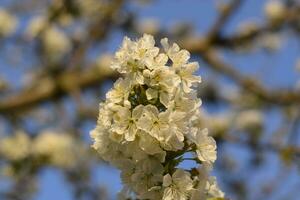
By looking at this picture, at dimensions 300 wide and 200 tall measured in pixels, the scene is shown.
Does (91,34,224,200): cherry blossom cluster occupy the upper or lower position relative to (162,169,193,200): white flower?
upper

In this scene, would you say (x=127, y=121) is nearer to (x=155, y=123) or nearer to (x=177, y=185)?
(x=155, y=123)

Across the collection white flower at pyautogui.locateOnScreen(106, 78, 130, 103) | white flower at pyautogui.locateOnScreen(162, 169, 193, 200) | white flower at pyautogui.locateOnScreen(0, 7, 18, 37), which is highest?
white flower at pyautogui.locateOnScreen(0, 7, 18, 37)

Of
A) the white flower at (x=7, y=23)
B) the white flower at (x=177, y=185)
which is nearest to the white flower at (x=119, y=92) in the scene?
the white flower at (x=177, y=185)

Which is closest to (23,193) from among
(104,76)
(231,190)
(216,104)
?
(104,76)

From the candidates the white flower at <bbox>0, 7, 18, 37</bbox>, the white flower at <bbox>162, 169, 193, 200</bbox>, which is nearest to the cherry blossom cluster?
the white flower at <bbox>162, 169, 193, 200</bbox>

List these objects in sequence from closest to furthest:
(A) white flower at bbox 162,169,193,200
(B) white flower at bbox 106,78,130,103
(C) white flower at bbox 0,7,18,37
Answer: (A) white flower at bbox 162,169,193,200
(B) white flower at bbox 106,78,130,103
(C) white flower at bbox 0,7,18,37

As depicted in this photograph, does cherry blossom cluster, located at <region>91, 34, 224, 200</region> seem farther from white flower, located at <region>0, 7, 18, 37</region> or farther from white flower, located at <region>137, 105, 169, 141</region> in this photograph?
white flower, located at <region>0, 7, 18, 37</region>

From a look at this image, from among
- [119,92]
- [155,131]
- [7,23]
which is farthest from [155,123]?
[7,23]

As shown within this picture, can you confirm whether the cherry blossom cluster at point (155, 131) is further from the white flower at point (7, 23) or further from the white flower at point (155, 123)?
the white flower at point (7, 23)
